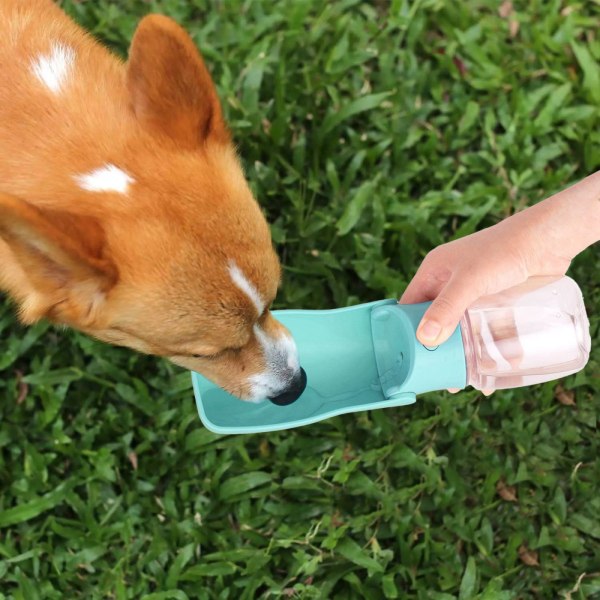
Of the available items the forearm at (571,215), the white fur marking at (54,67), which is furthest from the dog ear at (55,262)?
the forearm at (571,215)

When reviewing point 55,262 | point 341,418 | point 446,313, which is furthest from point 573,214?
point 55,262

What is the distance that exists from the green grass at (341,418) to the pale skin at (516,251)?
0.89 metres

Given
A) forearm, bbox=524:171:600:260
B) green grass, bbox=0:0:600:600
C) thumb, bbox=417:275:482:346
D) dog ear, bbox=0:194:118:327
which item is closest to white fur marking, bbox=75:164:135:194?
dog ear, bbox=0:194:118:327

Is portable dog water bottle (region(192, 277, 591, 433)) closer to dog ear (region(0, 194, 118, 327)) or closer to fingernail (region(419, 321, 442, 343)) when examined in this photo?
fingernail (region(419, 321, 442, 343))

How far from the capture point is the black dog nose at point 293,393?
2781 millimetres

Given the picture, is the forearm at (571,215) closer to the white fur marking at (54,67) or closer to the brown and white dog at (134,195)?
the brown and white dog at (134,195)

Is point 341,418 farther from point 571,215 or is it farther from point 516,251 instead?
point 571,215

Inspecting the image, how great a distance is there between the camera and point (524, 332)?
275 centimetres

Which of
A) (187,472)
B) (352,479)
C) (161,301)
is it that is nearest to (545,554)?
(352,479)

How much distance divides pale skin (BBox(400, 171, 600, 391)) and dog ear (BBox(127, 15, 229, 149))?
3.62ft

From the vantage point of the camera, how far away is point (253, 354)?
260 cm

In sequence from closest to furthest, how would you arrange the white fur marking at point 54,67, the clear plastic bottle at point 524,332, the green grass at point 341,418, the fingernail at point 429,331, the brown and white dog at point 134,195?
the brown and white dog at point 134,195, the white fur marking at point 54,67, the fingernail at point 429,331, the clear plastic bottle at point 524,332, the green grass at point 341,418

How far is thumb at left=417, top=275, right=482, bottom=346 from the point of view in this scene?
247 centimetres

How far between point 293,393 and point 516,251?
1.09 metres
